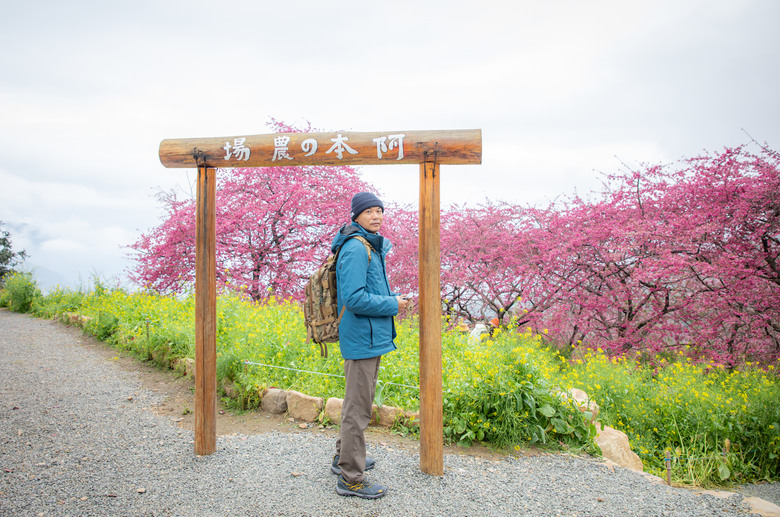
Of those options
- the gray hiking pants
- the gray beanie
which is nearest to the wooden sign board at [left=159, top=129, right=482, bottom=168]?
the gray beanie

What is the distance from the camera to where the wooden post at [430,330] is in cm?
336

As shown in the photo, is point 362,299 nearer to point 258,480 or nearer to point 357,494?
point 357,494

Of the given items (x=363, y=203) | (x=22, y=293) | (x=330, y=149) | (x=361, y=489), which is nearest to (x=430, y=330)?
(x=363, y=203)

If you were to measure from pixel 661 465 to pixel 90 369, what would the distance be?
7.29 m

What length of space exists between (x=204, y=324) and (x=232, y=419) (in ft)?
4.89

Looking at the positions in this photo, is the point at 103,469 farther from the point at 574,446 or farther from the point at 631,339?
the point at 631,339

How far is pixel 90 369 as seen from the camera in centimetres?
650

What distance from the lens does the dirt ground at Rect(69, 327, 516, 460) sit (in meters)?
3.91

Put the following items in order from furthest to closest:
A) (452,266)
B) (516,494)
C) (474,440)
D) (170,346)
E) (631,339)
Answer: (452,266) < (631,339) < (170,346) < (474,440) < (516,494)

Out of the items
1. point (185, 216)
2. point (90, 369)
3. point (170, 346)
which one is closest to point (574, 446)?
point (170, 346)

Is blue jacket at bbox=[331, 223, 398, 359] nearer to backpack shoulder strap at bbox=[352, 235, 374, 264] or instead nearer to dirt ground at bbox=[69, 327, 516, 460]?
backpack shoulder strap at bbox=[352, 235, 374, 264]

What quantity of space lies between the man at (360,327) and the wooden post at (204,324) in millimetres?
1238

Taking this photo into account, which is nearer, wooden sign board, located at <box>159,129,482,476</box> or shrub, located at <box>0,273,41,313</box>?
wooden sign board, located at <box>159,129,482,476</box>

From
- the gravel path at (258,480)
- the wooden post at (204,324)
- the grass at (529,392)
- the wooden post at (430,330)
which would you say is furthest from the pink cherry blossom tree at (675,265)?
the wooden post at (204,324)
